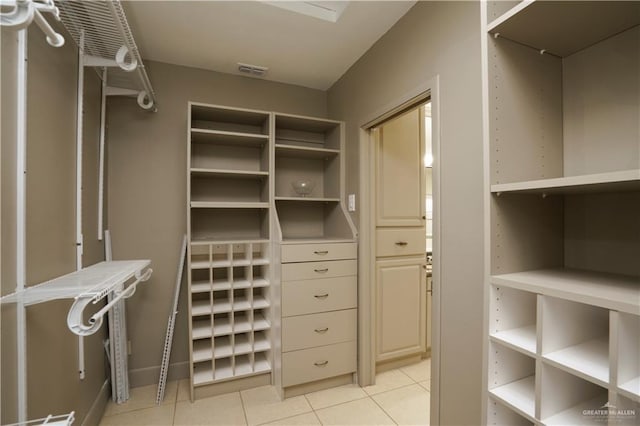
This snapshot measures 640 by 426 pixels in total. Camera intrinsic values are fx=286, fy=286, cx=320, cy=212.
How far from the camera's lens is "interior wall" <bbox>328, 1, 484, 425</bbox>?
1.34m

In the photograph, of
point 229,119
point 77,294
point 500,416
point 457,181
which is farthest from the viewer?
point 229,119

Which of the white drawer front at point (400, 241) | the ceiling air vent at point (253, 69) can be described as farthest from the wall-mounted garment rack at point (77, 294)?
the ceiling air vent at point (253, 69)

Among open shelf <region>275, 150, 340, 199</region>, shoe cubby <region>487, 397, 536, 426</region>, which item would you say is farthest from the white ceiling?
shoe cubby <region>487, 397, 536, 426</region>

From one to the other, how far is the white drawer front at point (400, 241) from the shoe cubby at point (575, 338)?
62.2 inches

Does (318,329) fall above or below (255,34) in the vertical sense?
below

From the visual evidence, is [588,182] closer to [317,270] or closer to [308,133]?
[317,270]

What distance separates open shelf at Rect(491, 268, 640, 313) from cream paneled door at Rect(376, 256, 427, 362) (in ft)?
4.93

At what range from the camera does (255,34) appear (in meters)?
2.01

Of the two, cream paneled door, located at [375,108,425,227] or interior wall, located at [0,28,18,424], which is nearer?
interior wall, located at [0,28,18,424]

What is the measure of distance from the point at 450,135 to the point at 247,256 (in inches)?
66.3

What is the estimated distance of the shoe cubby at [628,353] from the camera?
0.61m

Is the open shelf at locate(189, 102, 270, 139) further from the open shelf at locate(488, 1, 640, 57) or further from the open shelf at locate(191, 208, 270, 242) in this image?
the open shelf at locate(488, 1, 640, 57)

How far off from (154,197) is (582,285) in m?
2.61

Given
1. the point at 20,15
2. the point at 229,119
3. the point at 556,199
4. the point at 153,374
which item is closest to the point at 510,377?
the point at 556,199
